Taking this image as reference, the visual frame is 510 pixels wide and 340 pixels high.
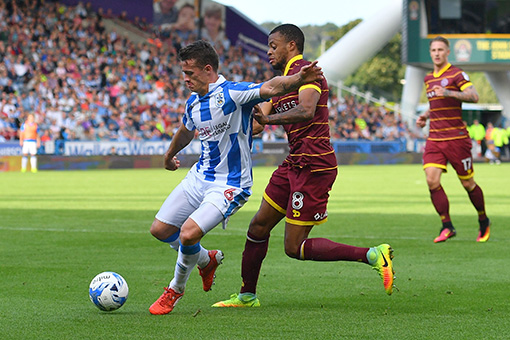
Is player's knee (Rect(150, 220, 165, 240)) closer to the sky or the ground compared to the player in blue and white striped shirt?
closer to the ground

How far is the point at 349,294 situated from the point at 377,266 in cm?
85

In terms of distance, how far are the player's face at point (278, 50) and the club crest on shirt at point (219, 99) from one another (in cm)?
53

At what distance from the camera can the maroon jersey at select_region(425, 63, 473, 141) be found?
427 inches

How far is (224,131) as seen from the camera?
6.25 m

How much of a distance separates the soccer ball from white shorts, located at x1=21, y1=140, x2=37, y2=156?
79.0ft

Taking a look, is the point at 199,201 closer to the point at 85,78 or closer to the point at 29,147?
the point at 29,147

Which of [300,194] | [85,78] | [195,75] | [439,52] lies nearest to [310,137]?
[300,194]

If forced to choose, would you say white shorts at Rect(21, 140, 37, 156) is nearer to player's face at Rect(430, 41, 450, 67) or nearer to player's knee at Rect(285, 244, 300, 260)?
player's face at Rect(430, 41, 450, 67)

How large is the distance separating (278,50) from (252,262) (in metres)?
1.66

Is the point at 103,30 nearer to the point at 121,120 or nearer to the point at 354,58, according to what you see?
the point at 121,120

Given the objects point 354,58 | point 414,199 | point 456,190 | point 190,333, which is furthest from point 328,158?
point 354,58

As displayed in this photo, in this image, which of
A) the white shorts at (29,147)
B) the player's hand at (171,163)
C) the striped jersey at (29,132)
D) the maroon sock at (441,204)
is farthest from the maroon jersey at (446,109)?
the white shorts at (29,147)

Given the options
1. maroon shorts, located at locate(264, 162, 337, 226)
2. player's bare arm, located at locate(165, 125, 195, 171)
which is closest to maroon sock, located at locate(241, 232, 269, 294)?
maroon shorts, located at locate(264, 162, 337, 226)

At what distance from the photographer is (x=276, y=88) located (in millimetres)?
5859
